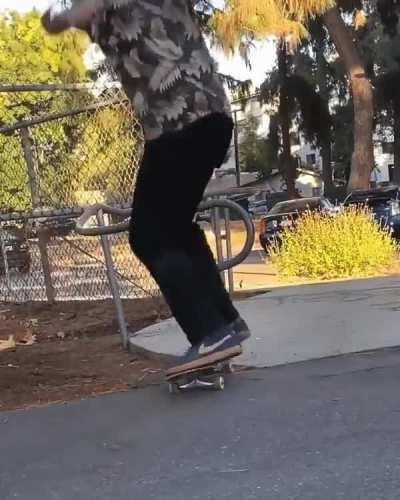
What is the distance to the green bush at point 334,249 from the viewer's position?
1084 centimetres

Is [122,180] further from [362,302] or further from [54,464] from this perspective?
[54,464]

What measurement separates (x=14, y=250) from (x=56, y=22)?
248 inches

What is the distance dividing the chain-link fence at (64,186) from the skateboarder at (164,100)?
10.9ft

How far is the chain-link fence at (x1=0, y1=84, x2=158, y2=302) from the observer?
7285 mm

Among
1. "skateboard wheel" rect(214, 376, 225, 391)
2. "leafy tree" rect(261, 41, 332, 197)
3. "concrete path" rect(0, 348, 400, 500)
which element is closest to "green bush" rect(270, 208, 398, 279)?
"concrete path" rect(0, 348, 400, 500)

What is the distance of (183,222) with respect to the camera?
3207mm

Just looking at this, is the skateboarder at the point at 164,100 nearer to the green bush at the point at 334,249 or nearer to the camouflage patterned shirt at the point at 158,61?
the camouflage patterned shirt at the point at 158,61

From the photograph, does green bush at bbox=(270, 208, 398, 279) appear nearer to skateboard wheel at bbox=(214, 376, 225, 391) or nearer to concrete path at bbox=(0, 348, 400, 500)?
concrete path at bbox=(0, 348, 400, 500)

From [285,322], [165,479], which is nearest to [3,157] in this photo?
[285,322]

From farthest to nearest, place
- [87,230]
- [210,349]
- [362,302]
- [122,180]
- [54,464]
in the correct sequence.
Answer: [122,180], [362,302], [87,230], [210,349], [54,464]

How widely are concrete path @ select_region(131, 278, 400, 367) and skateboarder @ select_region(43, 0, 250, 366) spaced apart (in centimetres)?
182

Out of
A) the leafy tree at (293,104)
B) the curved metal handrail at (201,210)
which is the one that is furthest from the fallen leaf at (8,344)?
the leafy tree at (293,104)

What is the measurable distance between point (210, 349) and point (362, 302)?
3.61m

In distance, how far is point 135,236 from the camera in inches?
125
